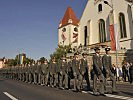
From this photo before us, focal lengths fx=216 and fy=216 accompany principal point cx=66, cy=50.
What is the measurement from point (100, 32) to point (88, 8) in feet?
23.2

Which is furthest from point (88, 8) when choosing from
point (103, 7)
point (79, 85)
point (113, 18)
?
point (79, 85)

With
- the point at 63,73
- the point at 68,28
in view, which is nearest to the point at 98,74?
the point at 63,73

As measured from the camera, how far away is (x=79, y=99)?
769 cm

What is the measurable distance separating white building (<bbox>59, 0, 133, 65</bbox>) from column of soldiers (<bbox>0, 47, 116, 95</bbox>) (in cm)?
1928

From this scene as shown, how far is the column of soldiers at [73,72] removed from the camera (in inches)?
A: 352

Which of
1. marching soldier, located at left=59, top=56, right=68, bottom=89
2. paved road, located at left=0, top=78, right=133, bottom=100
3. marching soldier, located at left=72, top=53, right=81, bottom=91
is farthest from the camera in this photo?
marching soldier, located at left=59, top=56, right=68, bottom=89

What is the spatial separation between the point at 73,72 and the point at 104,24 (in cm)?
3185

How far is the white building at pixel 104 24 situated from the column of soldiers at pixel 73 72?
63.3 feet

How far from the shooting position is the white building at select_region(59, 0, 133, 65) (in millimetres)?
36562

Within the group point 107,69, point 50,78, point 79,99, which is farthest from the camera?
point 50,78

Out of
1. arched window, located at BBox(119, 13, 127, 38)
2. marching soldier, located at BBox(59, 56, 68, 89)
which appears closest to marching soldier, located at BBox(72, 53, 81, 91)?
marching soldier, located at BBox(59, 56, 68, 89)

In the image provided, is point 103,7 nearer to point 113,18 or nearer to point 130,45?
point 113,18

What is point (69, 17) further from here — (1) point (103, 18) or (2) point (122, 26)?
(2) point (122, 26)

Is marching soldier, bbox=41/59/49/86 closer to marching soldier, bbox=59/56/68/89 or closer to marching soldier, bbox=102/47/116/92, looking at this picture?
marching soldier, bbox=59/56/68/89
